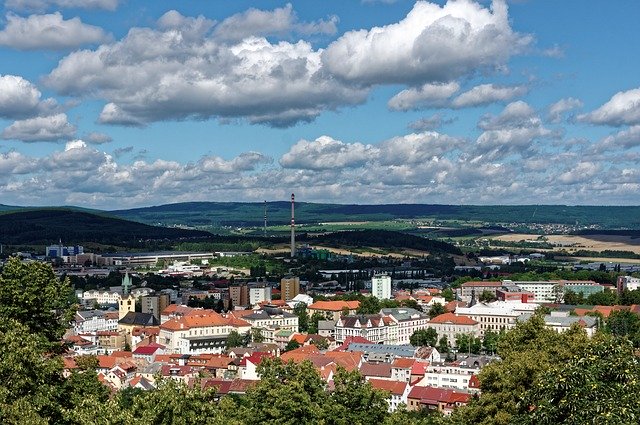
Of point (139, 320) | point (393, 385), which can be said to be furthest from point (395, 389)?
point (139, 320)

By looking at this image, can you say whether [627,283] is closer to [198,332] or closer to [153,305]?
[153,305]

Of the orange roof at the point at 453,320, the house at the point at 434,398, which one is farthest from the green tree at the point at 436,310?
the house at the point at 434,398

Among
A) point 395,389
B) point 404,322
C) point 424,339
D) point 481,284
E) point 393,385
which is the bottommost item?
point 424,339

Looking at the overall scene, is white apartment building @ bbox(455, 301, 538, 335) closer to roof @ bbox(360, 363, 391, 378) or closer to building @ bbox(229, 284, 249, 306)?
roof @ bbox(360, 363, 391, 378)

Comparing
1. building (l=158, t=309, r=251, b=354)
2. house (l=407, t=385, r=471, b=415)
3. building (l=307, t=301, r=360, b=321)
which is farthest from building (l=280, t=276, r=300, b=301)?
house (l=407, t=385, r=471, b=415)

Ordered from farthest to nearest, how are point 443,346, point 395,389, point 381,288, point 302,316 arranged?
point 381,288
point 302,316
point 443,346
point 395,389

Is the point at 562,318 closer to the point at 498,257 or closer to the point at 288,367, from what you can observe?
the point at 288,367

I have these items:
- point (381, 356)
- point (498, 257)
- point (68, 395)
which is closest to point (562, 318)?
point (381, 356)
